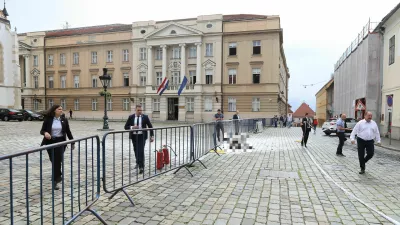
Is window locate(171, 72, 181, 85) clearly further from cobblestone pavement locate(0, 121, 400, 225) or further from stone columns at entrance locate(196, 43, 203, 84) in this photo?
cobblestone pavement locate(0, 121, 400, 225)

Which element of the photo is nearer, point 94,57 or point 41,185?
point 41,185

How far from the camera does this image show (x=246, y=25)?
130 feet

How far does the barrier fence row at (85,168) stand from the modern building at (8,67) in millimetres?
38144

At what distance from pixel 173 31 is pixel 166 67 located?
533 cm

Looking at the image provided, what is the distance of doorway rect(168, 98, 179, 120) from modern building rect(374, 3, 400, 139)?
92.1ft

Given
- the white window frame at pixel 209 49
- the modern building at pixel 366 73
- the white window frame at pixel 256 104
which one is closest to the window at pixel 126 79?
the white window frame at pixel 209 49

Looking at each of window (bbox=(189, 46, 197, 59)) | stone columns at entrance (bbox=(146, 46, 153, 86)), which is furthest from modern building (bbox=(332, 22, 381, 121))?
stone columns at entrance (bbox=(146, 46, 153, 86))

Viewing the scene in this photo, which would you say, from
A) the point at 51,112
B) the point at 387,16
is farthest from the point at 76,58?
the point at 51,112

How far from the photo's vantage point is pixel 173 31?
41781mm

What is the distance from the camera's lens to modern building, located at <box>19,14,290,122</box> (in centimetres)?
3956

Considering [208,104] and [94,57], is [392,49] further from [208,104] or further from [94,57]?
[94,57]

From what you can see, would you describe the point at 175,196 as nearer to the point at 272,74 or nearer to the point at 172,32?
the point at 272,74

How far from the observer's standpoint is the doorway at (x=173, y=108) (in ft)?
143

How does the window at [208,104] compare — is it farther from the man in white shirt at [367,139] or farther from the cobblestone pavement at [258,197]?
the man in white shirt at [367,139]
